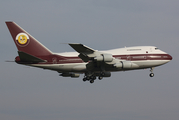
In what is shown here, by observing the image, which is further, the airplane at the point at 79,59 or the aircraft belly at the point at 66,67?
the aircraft belly at the point at 66,67

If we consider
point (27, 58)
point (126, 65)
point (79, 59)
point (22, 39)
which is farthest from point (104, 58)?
point (22, 39)

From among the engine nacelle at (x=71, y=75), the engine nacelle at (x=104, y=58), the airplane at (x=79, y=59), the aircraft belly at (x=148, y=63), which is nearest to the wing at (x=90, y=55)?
the engine nacelle at (x=104, y=58)

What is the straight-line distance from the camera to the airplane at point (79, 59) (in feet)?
189

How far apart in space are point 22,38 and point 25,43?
1.21 metres

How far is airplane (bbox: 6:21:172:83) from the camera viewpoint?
57.8 meters

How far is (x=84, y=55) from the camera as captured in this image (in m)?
56.0

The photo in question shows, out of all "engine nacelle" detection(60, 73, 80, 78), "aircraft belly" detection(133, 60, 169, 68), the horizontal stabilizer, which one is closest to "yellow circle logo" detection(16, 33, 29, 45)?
the horizontal stabilizer

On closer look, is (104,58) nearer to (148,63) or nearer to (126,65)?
(126,65)

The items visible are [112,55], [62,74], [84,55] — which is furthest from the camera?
[62,74]

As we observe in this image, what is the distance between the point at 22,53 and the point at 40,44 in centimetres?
525

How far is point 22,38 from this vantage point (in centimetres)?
6059

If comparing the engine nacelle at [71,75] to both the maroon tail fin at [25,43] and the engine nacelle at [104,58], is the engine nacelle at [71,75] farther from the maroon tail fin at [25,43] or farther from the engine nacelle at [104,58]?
the engine nacelle at [104,58]

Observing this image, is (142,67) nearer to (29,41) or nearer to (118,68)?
(118,68)

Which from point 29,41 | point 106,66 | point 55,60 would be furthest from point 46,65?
point 106,66
